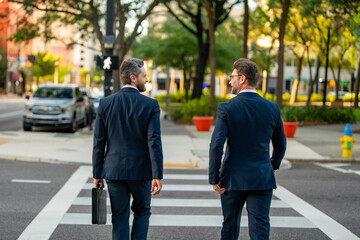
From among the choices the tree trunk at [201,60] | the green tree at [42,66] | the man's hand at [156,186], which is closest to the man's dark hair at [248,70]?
the man's hand at [156,186]

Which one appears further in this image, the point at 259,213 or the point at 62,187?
the point at 62,187

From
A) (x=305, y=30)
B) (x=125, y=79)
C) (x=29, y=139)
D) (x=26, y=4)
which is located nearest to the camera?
(x=125, y=79)

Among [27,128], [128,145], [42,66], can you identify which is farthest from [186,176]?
[42,66]

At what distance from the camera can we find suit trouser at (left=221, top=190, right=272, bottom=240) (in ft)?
15.0

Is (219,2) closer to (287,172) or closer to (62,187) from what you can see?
(287,172)

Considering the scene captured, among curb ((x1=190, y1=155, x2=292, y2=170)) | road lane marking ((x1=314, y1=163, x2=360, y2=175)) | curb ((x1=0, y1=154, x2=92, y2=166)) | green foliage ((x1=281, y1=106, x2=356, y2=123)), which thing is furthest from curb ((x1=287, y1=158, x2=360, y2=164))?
green foliage ((x1=281, y1=106, x2=356, y2=123))

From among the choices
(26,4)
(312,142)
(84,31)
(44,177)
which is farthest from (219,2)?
(44,177)

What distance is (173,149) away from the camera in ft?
52.8

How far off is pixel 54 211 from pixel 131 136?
136 inches

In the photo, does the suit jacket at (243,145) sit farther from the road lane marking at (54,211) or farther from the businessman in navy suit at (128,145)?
the road lane marking at (54,211)

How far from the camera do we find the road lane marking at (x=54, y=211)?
6.54 meters

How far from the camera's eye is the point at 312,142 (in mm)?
18469

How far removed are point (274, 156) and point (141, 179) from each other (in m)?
1.13

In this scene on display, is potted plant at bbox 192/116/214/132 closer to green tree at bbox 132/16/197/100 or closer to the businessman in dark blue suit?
the businessman in dark blue suit
